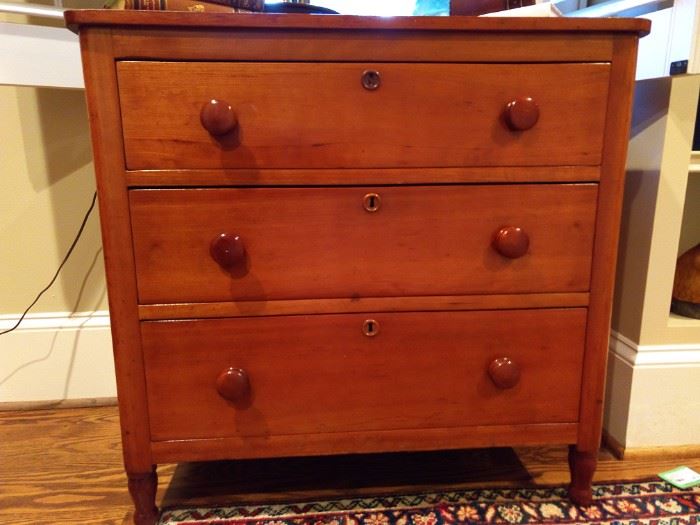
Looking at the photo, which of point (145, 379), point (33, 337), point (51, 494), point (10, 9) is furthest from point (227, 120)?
point (33, 337)

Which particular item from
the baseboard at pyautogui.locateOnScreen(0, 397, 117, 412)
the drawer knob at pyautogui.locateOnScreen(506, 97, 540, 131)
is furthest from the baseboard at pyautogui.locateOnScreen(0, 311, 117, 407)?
the drawer knob at pyautogui.locateOnScreen(506, 97, 540, 131)

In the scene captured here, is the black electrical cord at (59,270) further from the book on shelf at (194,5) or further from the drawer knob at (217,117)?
the drawer knob at (217,117)

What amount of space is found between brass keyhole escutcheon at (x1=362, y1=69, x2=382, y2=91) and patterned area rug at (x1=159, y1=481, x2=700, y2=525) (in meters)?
0.73

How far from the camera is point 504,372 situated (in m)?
0.88

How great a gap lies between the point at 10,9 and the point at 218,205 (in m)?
0.57

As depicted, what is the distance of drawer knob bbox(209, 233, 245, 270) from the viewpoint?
0.80m

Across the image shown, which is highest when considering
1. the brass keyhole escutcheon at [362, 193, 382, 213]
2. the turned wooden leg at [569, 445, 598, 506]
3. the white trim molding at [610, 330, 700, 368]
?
the brass keyhole escutcheon at [362, 193, 382, 213]

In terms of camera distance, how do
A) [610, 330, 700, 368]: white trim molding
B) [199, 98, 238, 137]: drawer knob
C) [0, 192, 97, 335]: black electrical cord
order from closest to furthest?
[199, 98, 238, 137]: drawer knob
[610, 330, 700, 368]: white trim molding
[0, 192, 97, 335]: black electrical cord

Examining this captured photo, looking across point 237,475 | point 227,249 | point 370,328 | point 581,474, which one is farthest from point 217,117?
point 581,474

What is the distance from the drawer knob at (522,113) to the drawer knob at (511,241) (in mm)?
155

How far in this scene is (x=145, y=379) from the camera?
2.80ft

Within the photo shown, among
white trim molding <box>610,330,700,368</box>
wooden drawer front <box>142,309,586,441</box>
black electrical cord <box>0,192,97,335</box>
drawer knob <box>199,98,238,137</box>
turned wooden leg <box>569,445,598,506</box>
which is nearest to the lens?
drawer knob <box>199,98,238,137</box>

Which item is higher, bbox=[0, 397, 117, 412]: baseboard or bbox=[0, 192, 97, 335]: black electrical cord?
bbox=[0, 192, 97, 335]: black electrical cord

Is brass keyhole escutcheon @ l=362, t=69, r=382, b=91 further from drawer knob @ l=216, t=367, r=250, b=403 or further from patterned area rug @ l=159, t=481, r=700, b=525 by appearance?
patterned area rug @ l=159, t=481, r=700, b=525
